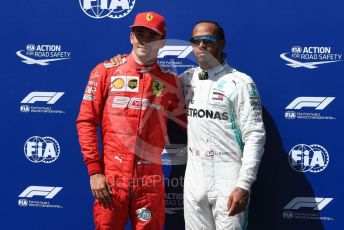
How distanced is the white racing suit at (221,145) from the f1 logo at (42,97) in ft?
3.50

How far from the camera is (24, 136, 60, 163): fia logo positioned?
3.32 m

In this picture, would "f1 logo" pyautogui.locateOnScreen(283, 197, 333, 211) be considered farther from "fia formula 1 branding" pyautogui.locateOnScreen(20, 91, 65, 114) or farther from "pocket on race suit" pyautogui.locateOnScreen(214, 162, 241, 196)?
"fia formula 1 branding" pyautogui.locateOnScreen(20, 91, 65, 114)

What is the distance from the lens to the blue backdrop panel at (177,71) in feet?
9.72

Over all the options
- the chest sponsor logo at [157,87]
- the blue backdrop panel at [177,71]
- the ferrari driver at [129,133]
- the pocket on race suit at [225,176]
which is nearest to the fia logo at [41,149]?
the blue backdrop panel at [177,71]

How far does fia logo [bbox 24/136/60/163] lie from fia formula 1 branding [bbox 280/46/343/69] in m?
1.61

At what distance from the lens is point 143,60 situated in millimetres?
2717

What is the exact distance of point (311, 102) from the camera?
9.80ft

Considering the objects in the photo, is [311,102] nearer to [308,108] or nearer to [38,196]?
[308,108]

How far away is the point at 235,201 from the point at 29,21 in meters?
1.85

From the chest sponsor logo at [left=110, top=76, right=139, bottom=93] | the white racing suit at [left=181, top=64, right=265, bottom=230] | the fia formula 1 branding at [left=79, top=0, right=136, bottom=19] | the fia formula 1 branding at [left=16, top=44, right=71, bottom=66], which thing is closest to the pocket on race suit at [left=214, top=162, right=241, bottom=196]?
the white racing suit at [left=181, top=64, right=265, bottom=230]

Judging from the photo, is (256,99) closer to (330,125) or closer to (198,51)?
(198,51)

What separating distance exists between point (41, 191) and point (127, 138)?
1046 millimetres

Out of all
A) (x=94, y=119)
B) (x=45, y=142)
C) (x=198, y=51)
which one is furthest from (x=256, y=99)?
(x=45, y=142)

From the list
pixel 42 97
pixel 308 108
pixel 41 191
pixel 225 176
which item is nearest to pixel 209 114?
pixel 225 176
